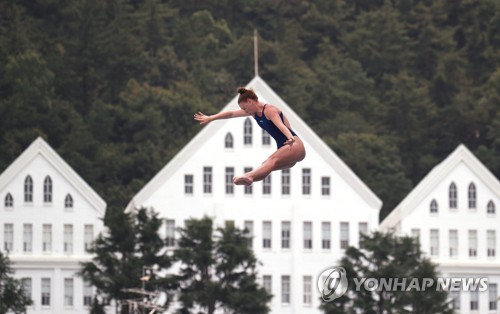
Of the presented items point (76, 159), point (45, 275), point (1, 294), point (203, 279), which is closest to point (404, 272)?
point (203, 279)

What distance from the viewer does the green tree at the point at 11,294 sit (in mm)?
122562

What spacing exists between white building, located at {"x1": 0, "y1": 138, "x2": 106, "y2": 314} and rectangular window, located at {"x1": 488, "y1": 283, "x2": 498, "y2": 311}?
22.3 m

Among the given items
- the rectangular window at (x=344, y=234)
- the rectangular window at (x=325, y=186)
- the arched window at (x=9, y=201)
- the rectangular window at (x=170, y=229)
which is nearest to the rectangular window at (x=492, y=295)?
the rectangular window at (x=344, y=234)

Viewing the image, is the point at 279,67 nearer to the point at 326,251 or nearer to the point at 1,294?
the point at 326,251

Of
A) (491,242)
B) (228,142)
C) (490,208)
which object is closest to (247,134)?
(228,142)

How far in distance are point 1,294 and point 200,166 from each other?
2401 cm

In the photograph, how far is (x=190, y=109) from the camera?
565 ft

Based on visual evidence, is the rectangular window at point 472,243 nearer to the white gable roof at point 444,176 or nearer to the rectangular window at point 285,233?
the white gable roof at point 444,176

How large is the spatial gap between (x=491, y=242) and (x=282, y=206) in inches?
487

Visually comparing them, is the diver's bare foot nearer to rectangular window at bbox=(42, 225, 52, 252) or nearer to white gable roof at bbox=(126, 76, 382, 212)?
white gable roof at bbox=(126, 76, 382, 212)

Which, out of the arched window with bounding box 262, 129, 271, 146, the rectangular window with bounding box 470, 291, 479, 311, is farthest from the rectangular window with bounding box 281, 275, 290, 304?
the rectangular window with bounding box 470, 291, 479, 311

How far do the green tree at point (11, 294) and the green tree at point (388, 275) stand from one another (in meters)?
14.3

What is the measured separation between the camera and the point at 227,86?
186 metres

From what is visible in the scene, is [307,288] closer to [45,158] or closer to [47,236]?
[47,236]
